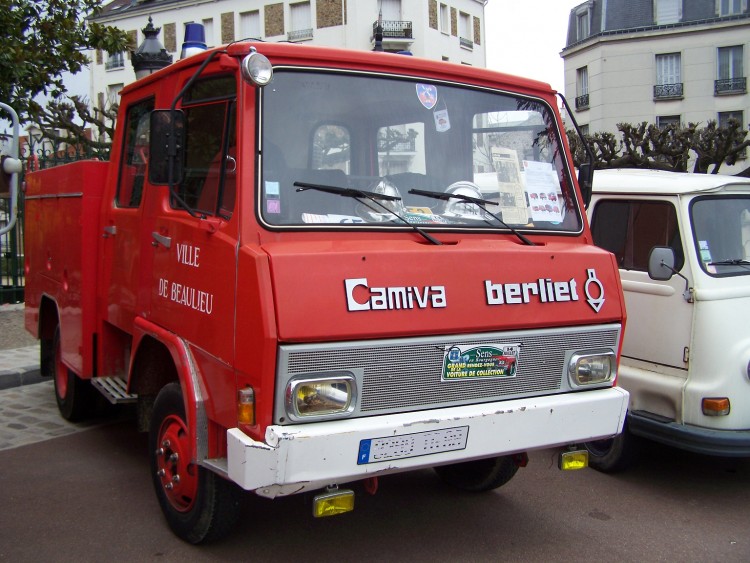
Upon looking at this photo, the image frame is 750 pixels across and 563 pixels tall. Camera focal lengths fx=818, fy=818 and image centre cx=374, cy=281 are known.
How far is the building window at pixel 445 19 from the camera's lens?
44.8m

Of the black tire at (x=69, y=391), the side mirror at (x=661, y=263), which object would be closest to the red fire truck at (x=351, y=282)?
the side mirror at (x=661, y=263)

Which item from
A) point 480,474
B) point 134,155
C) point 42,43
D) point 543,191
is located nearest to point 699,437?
point 480,474

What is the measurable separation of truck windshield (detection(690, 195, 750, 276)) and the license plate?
2.42 m

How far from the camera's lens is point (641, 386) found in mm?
5395

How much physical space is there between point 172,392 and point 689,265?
3.27 meters

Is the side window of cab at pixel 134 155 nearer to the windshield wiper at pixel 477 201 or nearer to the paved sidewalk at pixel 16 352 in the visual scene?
the windshield wiper at pixel 477 201

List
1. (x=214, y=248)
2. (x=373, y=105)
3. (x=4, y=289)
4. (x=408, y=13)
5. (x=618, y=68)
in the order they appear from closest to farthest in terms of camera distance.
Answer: (x=214, y=248) < (x=373, y=105) < (x=4, y=289) < (x=618, y=68) < (x=408, y=13)

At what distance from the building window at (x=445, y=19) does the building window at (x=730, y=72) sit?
14.2 m

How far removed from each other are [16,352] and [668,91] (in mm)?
36723

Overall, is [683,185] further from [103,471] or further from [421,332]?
[103,471]

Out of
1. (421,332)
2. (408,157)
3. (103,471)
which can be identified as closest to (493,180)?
(408,157)

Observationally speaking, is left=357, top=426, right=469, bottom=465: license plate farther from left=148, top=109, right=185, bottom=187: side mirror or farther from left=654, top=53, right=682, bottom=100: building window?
left=654, top=53, right=682, bottom=100: building window

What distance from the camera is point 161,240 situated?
446 centimetres

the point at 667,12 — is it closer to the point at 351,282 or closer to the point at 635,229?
the point at 635,229
